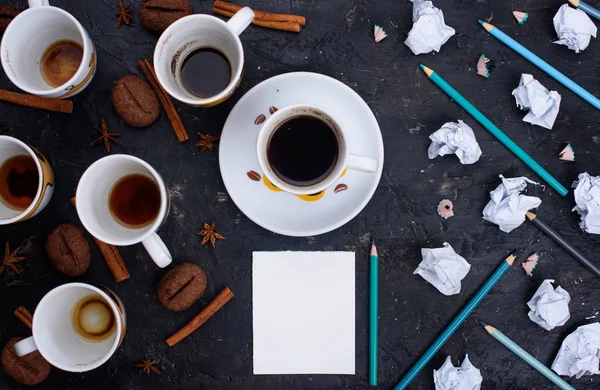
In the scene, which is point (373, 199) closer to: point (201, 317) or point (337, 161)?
point (337, 161)

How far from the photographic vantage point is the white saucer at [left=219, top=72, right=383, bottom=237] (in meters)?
0.79

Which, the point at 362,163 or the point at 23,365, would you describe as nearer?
the point at 362,163

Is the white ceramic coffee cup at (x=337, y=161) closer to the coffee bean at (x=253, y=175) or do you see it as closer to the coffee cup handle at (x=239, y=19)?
the coffee bean at (x=253, y=175)

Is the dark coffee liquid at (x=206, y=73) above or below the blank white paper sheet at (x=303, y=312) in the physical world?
above

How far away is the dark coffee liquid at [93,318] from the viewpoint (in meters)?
0.83

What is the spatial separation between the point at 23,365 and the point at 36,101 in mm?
486

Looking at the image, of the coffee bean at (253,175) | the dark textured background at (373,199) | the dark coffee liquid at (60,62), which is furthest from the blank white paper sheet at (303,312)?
the dark coffee liquid at (60,62)

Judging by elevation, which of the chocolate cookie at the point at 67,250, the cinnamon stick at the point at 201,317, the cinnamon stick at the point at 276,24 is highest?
the cinnamon stick at the point at 276,24

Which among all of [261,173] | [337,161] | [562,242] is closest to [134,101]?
[261,173]

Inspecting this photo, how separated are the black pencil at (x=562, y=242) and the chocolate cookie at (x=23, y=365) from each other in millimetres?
957

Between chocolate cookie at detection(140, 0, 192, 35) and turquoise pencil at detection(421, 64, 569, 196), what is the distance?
460mm

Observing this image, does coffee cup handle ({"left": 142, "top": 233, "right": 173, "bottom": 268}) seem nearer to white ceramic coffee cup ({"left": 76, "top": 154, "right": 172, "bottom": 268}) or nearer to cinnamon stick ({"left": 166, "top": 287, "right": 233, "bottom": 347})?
white ceramic coffee cup ({"left": 76, "top": 154, "right": 172, "bottom": 268})

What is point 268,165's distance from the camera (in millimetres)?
753

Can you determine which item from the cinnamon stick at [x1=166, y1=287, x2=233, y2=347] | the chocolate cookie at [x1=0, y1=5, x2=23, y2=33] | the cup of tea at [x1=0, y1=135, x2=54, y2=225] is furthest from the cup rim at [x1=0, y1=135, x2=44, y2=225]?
the cinnamon stick at [x1=166, y1=287, x2=233, y2=347]
